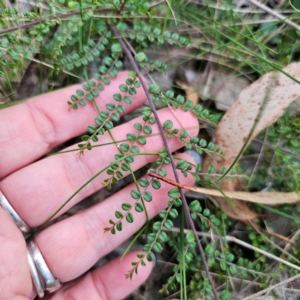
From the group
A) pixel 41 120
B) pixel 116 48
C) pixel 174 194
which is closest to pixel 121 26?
pixel 116 48

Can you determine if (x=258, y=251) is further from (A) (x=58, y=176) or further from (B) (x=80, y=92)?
(B) (x=80, y=92)

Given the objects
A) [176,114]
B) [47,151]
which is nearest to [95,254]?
[47,151]

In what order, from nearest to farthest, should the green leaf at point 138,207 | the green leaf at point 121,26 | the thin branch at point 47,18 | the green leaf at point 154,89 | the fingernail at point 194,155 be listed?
the green leaf at point 138,207 → the thin branch at point 47,18 → the green leaf at point 154,89 → the green leaf at point 121,26 → the fingernail at point 194,155

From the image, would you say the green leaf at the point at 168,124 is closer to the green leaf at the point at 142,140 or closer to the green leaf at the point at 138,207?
the green leaf at the point at 142,140

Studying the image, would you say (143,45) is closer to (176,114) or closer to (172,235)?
(176,114)

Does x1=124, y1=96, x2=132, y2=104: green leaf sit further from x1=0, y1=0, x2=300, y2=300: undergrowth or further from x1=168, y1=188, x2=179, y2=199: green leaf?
x1=168, y1=188, x2=179, y2=199: green leaf

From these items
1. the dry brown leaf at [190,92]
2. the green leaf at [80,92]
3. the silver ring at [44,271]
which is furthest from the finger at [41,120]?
the silver ring at [44,271]

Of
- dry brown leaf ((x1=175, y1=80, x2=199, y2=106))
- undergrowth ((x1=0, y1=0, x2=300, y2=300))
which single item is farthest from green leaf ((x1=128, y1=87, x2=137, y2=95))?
dry brown leaf ((x1=175, y1=80, x2=199, y2=106))
